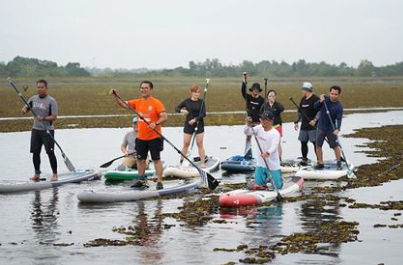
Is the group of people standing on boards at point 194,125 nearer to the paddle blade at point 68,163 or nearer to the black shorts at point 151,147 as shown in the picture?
the black shorts at point 151,147

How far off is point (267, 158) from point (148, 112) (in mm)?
2464

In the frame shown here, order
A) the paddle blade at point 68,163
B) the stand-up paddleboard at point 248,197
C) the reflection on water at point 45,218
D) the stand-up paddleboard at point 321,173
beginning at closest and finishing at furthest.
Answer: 1. the reflection on water at point 45,218
2. the stand-up paddleboard at point 248,197
3. the stand-up paddleboard at point 321,173
4. the paddle blade at point 68,163

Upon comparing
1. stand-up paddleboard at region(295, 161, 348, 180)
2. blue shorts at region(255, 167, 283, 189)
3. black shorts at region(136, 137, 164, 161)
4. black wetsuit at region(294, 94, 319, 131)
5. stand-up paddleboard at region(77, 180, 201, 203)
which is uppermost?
black wetsuit at region(294, 94, 319, 131)

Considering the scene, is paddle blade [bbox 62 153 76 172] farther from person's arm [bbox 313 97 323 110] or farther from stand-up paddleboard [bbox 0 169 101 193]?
person's arm [bbox 313 97 323 110]

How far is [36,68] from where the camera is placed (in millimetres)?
154125

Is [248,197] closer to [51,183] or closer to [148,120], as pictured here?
[148,120]

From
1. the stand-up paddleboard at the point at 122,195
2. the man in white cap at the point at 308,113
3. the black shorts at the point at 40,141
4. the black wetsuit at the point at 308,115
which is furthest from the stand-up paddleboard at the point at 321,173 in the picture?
the black shorts at the point at 40,141

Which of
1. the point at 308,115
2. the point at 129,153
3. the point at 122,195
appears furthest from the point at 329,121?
the point at 122,195

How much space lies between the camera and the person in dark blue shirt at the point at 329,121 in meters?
20.3

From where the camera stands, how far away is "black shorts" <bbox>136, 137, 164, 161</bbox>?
17.4m

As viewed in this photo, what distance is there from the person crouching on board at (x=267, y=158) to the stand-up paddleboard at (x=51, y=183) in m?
4.53

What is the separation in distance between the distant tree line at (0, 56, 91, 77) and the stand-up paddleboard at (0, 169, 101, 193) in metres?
127

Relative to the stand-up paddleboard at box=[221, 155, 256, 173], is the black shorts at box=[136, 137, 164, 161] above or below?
above

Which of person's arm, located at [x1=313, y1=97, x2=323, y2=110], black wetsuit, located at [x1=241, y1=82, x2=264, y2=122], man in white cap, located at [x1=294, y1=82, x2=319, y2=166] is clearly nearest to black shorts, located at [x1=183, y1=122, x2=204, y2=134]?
black wetsuit, located at [x1=241, y1=82, x2=264, y2=122]
